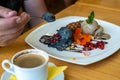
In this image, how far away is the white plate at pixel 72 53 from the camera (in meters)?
0.71

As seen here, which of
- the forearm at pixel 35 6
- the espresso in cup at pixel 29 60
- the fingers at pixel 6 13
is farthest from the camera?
the forearm at pixel 35 6

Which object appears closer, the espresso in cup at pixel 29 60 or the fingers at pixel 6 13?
the espresso in cup at pixel 29 60

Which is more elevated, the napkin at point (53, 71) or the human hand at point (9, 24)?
the human hand at point (9, 24)

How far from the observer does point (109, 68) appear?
0.68 meters

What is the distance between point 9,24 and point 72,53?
20 cm

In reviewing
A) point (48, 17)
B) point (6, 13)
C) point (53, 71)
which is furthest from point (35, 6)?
point (53, 71)

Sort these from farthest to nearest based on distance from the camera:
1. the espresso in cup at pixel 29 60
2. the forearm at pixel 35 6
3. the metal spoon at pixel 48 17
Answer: the forearm at pixel 35 6 → the metal spoon at pixel 48 17 → the espresso in cup at pixel 29 60

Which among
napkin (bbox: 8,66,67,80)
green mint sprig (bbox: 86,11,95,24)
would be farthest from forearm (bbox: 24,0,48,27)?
napkin (bbox: 8,66,67,80)

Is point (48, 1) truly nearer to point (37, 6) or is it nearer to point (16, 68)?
point (37, 6)

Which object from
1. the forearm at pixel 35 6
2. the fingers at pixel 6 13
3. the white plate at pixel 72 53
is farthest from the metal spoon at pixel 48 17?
the forearm at pixel 35 6

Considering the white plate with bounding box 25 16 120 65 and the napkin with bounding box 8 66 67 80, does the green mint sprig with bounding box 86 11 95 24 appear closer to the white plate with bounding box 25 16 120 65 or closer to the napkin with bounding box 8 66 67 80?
the white plate with bounding box 25 16 120 65

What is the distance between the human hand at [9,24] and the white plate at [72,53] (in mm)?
73

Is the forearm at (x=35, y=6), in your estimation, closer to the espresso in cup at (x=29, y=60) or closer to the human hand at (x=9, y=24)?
the human hand at (x=9, y=24)

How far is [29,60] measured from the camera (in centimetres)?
59
